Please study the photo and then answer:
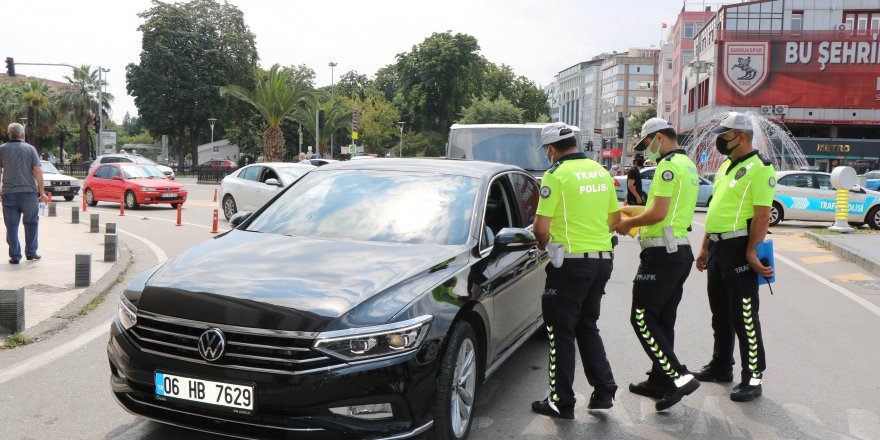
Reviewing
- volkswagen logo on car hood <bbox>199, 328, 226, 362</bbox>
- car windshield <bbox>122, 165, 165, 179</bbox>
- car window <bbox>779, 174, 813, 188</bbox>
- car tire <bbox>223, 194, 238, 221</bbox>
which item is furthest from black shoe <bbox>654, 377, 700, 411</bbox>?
car windshield <bbox>122, 165, 165, 179</bbox>

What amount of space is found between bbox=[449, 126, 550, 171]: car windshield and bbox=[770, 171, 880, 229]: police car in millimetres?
9550

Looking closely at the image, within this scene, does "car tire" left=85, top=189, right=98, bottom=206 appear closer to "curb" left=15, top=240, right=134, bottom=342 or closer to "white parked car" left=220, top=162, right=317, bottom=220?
"white parked car" left=220, top=162, right=317, bottom=220

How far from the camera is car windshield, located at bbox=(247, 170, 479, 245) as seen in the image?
4629 mm

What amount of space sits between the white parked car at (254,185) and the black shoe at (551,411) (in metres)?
14.3

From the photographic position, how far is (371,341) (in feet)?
11.2

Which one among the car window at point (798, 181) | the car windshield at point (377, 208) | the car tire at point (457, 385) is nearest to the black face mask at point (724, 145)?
the car windshield at point (377, 208)

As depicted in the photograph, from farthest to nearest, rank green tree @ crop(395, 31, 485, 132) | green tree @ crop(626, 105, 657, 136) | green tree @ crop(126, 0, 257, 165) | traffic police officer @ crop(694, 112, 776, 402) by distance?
green tree @ crop(626, 105, 657, 136) < green tree @ crop(395, 31, 485, 132) < green tree @ crop(126, 0, 257, 165) < traffic police officer @ crop(694, 112, 776, 402)

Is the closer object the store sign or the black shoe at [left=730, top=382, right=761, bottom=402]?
the black shoe at [left=730, top=382, right=761, bottom=402]

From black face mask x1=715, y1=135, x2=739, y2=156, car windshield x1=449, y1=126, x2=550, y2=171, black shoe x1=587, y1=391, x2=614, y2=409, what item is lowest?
black shoe x1=587, y1=391, x2=614, y2=409

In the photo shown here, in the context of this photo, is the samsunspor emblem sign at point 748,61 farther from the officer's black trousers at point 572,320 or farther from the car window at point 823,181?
the officer's black trousers at point 572,320

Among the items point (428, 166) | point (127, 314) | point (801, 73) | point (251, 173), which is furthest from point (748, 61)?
point (127, 314)

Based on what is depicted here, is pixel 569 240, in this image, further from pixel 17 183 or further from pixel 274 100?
pixel 274 100

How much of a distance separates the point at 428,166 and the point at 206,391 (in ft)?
8.17

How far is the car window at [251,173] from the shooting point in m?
19.2
